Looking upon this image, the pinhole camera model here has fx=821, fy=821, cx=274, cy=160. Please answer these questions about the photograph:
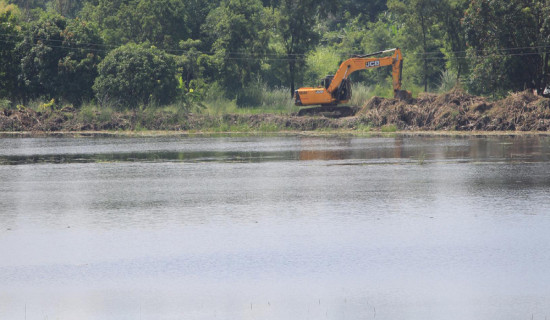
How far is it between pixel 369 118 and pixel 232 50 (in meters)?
17.4

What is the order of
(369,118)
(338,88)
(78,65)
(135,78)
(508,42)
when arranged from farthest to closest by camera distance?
(78,65) → (135,78) → (338,88) → (508,42) → (369,118)

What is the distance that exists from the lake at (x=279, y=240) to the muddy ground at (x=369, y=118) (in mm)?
13439

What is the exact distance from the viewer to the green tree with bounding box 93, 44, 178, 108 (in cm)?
4603

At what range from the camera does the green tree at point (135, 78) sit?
46.0m

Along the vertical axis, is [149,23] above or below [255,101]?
above

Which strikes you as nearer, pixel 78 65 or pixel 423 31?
pixel 78 65

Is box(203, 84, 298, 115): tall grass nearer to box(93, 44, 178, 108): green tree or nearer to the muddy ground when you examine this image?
box(93, 44, 178, 108): green tree

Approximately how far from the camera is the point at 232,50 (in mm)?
55094

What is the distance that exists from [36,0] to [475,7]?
2217 inches

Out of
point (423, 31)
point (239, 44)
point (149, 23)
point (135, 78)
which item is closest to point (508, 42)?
point (423, 31)

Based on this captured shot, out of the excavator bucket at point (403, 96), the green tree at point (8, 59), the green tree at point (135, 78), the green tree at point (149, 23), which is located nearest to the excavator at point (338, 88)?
the excavator bucket at point (403, 96)

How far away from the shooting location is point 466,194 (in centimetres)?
1628

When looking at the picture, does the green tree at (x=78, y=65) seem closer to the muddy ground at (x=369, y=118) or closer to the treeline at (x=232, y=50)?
the treeline at (x=232, y=50)

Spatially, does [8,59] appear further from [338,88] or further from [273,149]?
[273,149]
